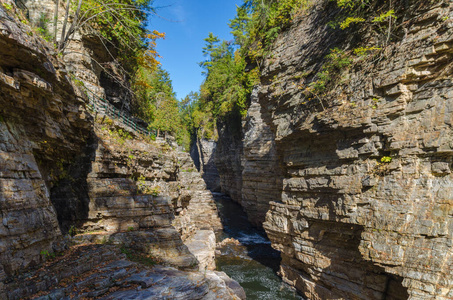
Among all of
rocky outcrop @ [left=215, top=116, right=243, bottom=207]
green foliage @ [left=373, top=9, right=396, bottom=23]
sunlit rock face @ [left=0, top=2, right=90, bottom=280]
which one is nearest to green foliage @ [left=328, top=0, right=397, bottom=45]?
green foliage @ [left=373, top=9, right=396, bottom=23]

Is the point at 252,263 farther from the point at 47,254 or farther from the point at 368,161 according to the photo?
the point at 47,254

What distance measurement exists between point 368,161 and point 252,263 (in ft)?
38.9

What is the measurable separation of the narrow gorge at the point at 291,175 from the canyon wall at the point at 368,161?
55 mm

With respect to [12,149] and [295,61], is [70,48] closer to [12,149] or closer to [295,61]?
[12,149]

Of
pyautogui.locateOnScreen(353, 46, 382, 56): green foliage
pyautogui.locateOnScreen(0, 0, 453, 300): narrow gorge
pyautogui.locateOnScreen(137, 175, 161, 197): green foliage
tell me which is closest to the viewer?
pyautogui.locateOnScreen(0, 0, 453, 300): narrow gorge

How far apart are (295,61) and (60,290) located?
610 inches

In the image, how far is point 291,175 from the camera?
1357 centimetres

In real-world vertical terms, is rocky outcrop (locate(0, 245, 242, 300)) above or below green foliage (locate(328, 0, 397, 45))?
below

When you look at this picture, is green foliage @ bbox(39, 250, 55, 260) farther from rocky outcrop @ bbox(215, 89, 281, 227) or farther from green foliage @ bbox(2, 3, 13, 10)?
rocky outcrop @ bbox(215, 89, 281, 227)

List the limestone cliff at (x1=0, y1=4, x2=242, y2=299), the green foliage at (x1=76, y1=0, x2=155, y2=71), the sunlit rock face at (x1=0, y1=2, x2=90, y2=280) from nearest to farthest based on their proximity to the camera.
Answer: the sunlit rock face at (x1=0, y1=2, x2=90, y2=280)
the limestone cliff at (x1=0, y1=4, x2=242, y2=299)
the green foliage at (x1=76, y1=0, x2=155, y2=71)

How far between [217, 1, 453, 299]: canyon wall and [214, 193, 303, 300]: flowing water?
1240mm

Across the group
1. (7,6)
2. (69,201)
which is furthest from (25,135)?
(69,201)

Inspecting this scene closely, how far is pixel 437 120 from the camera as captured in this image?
789 centimetres

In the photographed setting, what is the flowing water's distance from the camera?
13.2 meters
